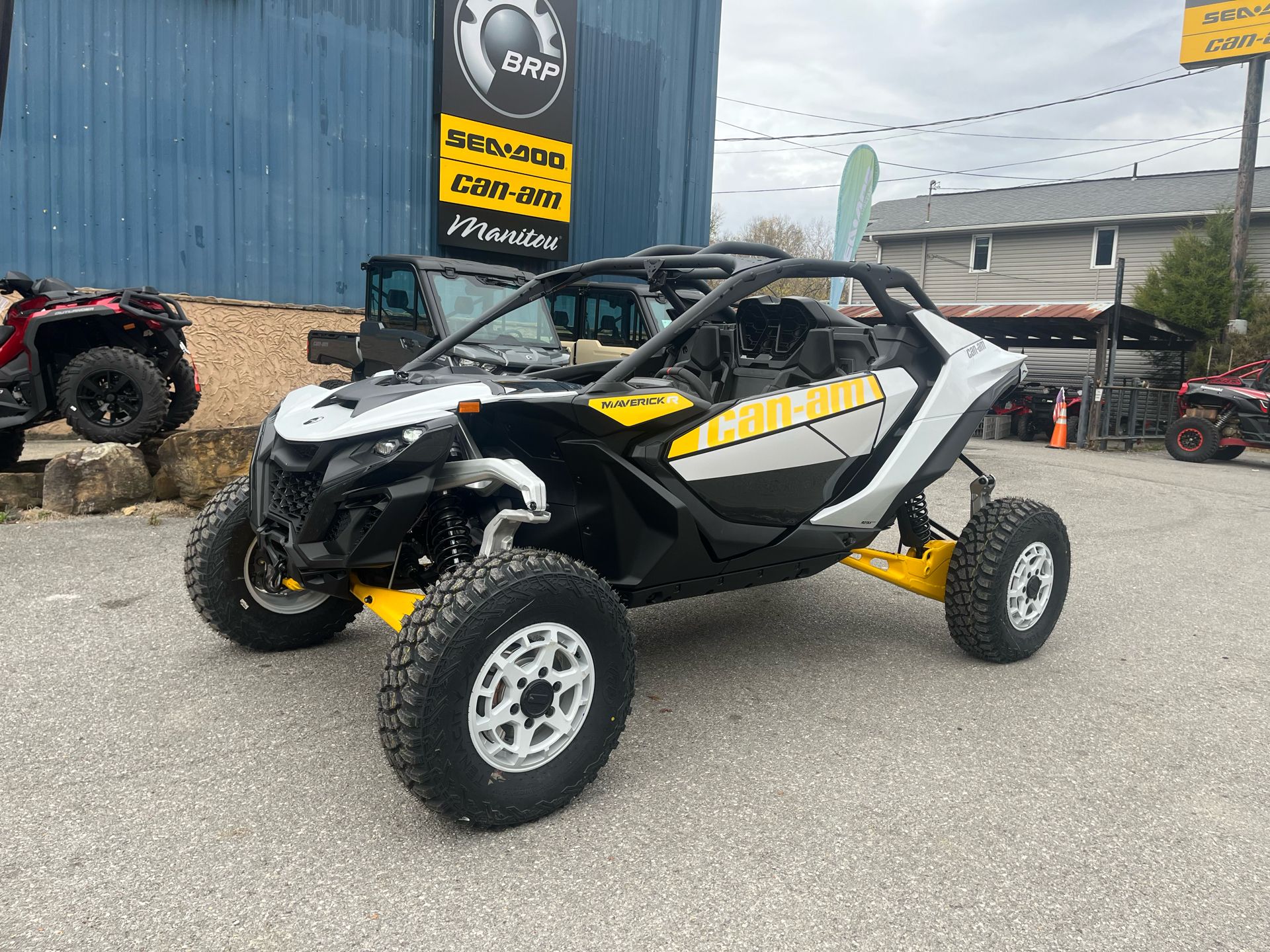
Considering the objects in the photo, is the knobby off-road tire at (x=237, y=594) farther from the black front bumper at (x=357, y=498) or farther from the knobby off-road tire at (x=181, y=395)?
the knobby off-road tire at (x=181, y=395)

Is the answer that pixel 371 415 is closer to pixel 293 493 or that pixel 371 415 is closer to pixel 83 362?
pixel 293 493

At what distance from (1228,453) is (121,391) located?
16.8m

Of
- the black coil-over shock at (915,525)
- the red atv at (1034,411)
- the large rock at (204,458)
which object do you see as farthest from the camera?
the red atv at (1034,411)

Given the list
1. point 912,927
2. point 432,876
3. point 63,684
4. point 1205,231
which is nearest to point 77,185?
point 63,684

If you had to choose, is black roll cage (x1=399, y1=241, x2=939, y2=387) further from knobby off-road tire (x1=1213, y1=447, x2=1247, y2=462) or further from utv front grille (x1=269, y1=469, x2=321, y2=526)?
knobby off-road tire (x1=1213, y1=447, x2=1247, y2=462)

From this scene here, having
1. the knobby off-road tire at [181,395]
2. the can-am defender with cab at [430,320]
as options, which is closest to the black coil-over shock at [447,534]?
the can-am defender with cab at [430,320]

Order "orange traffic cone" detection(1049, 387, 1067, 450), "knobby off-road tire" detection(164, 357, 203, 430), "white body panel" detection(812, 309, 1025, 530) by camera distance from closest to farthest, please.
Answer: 1. "white body panel" detection(812, 309, 1025, 530)
2. "knobby off-road tire" detection(164, 357, 203, 430)
3. "orange traffic cone" detection(1049, 387, 1067, 450)

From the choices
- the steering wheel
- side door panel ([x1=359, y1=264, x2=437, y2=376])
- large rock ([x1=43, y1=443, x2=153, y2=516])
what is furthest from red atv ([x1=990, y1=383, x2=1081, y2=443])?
the steering wheel

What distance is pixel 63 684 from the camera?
347 centimetres

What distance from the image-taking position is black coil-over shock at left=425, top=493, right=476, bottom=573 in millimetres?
2988

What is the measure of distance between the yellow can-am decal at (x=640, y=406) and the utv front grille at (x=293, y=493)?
0.89 m

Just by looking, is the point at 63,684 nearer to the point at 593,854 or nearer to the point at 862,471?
the point at 593,854

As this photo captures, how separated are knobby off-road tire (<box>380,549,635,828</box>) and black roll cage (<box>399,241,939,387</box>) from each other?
0.78 metres

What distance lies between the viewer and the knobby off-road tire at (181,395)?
725 cm
